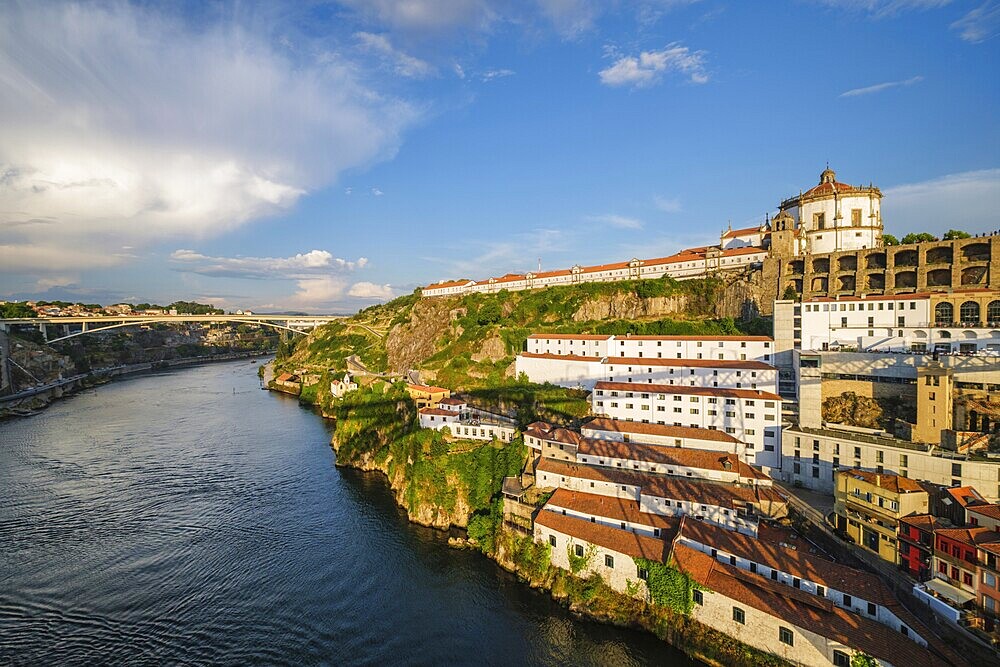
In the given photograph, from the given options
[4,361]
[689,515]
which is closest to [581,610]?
[689,515]

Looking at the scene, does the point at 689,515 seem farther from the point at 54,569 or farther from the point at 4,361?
the point at 4,361

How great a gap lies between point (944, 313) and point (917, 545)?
1624cm

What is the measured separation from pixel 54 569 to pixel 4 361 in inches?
1913

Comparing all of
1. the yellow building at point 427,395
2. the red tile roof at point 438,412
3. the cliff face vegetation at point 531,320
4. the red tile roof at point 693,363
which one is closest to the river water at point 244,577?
the red tile roof at point 438,412

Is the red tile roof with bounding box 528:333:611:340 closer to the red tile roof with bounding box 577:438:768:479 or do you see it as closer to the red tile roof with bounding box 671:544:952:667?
the red tile roof with bounding box 577:438:768:479

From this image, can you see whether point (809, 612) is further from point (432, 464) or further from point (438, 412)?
point (438, 412)

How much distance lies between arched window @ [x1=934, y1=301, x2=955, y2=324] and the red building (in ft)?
48.7

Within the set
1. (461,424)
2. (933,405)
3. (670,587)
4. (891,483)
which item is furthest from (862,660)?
(461,424)

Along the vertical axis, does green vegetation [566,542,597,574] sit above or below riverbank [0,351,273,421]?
below

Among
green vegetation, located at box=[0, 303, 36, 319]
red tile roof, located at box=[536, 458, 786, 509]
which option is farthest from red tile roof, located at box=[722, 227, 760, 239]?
green vegetation, located at box=[0, 303, 36, 319]

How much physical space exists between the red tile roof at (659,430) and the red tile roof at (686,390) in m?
1.77

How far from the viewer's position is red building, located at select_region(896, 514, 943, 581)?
1236 cm

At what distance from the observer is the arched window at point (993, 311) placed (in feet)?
72.3

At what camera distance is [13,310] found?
213 feet
